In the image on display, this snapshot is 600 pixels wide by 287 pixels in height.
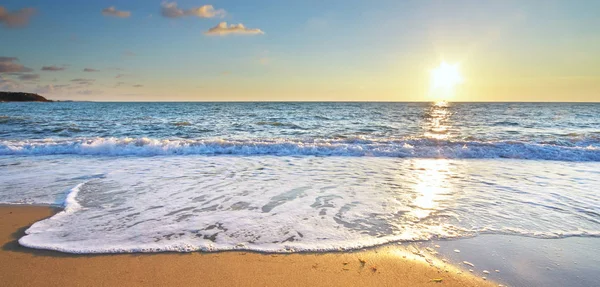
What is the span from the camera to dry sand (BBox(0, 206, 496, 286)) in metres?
2.92

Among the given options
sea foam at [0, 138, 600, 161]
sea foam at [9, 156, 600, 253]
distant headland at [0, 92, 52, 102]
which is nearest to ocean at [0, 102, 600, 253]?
sea foam at [9, 156, 600, 253]

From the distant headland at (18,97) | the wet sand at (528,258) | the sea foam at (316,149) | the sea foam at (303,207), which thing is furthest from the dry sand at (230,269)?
the distant headland at (18,97)

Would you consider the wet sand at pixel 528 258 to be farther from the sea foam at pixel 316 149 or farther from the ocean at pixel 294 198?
the sea foam at pixel 316 149

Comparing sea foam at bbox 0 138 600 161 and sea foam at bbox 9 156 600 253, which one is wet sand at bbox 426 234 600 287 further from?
sea foam at bbox 0 138 600 161

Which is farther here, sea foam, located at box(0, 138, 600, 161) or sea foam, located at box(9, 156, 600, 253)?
sea foam, located at box(0, 138, 600, 161)

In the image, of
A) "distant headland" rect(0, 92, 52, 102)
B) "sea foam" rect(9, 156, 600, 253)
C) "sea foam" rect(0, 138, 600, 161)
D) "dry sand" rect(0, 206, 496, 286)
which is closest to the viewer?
"dry sand" rect(0, 206, 496, 286)

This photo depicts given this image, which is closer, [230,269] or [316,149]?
[230,269]

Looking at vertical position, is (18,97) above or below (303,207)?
above

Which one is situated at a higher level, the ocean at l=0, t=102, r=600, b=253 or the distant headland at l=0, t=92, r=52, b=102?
the distant headland at l=0, t=92, r=52, b=102

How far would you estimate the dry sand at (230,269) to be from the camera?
115 inches

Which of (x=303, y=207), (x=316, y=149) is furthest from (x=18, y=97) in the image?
(x=303, y=207)

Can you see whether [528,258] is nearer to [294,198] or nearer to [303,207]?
[303,207]

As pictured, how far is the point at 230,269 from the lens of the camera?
3.13 m

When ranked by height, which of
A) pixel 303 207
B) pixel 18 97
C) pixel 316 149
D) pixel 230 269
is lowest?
pixel 230 269
